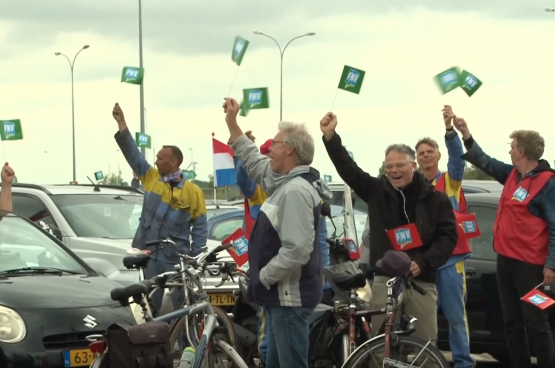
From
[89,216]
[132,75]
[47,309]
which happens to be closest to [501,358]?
[89,216]

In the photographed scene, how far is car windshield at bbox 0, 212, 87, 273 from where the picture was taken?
8.48 metres

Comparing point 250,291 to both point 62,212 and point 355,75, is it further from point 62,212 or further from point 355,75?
point 62,212

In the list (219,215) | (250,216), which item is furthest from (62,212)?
(250,216)

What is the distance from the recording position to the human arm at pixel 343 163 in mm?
7699

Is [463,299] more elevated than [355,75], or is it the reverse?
[355,75]

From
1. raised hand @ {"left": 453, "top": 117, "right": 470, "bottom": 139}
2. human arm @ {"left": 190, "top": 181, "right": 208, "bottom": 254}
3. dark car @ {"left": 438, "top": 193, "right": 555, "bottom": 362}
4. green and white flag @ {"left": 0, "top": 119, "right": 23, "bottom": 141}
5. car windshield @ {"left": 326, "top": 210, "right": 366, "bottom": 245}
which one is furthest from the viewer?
green and white flag @ {"left": 0, "top": 119, "right": 23, "bottom": 141}

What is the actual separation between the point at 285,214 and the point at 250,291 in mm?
615

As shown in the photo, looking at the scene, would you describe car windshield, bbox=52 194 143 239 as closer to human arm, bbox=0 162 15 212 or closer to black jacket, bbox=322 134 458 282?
human arm, bbox=0 162 15 212

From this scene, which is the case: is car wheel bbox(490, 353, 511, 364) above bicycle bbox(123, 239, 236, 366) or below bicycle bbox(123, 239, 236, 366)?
below

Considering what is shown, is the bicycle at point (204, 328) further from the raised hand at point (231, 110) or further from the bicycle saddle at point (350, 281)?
the raised hand at point (231, 110)

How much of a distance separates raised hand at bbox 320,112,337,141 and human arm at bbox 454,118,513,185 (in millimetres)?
1709

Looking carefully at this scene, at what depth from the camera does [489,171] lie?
30.5 ft

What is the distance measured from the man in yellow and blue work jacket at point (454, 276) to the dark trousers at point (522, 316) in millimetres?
317

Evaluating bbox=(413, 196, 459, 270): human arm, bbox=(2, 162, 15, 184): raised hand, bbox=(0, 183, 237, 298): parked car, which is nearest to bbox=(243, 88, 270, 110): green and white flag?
bbox=(0, 183, 237, 298): parked car
